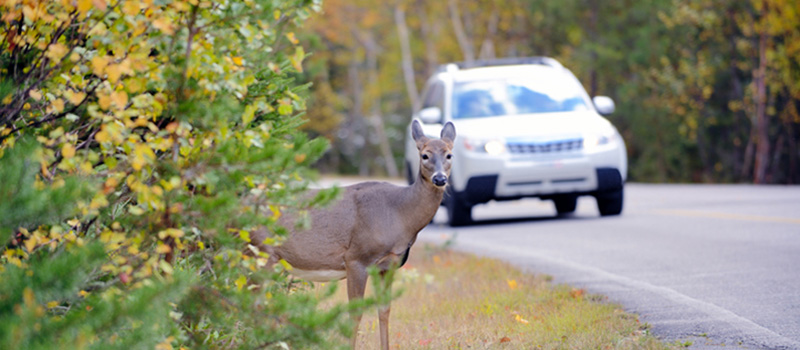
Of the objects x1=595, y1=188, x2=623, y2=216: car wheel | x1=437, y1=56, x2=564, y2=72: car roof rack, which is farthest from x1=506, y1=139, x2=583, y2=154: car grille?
x1=437, y1=56, x2=564, y2=72: car roof rack

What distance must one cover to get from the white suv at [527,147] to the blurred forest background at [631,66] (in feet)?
10.4

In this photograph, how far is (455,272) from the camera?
1109cm

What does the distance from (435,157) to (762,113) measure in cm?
2610

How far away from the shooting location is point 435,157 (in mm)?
7883

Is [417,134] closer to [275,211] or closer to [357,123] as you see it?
[275,211]

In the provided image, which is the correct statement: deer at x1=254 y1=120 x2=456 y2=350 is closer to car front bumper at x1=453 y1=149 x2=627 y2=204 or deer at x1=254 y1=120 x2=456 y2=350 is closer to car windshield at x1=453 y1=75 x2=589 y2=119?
car front bumper at x1=453 y1=149 x2=627 y2=204

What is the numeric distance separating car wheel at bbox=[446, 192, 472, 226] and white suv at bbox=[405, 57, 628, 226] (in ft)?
0.05

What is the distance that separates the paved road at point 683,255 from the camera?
745 cm

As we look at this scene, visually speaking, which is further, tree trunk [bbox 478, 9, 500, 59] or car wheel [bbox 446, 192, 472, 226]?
tree trunk [bbox 478, 9, 500, 59]

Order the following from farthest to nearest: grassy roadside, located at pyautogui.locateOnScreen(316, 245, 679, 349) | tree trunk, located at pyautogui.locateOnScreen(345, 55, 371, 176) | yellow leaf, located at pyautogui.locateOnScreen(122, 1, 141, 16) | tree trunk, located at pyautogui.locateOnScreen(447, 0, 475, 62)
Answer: tree trunk, located at pyautogui.locateOnScreen(345, 55, 371, 176)
tree trunk, located at pyautogui.locateOnScreen(447, 0, 475, 62)
grassy roadside, located at pyautogui.locateOnScreen(316, 245, 679, 349)
yellow leaf, located at pyautogui.locateOnScreen(122, 1, 141, 16)

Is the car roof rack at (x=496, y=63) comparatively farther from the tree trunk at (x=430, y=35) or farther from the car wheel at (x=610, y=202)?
the tree trunk at (x=430, y=35)

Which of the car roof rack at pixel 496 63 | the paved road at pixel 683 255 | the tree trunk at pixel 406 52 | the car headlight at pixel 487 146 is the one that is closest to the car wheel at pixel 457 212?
the paved road at pixel 683 255

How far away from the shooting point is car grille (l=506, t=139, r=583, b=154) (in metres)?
15.7

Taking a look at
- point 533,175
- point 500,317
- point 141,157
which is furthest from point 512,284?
point 533,175
